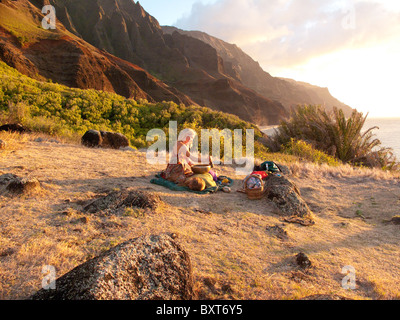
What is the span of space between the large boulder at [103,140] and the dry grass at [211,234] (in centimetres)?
184

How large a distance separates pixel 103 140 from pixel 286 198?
5.98 meters

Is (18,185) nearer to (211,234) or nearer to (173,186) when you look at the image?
(173,186)

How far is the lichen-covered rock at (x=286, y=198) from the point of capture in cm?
481

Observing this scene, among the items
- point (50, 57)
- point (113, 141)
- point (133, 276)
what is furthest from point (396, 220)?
point (50, 57)

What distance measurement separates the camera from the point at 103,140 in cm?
850

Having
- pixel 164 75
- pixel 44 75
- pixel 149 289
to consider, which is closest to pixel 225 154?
pixel 149 289

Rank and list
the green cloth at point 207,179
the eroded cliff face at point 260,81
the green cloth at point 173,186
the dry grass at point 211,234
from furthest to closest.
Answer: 1. the eroded cliff face at point 260,81
2. the green cloth at point 207,179
3. the green cloth at point 173,186
4. the dry grass at point 211,234

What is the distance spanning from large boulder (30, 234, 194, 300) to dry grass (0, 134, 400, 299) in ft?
1.59

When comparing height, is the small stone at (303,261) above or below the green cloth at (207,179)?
below

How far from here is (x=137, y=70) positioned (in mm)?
45062

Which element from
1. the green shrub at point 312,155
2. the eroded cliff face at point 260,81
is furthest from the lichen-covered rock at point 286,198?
the eroded cliff face at point 260,81

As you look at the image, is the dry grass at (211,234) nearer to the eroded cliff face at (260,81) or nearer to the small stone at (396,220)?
the small stone at (396,220)

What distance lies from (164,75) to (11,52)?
4556cm

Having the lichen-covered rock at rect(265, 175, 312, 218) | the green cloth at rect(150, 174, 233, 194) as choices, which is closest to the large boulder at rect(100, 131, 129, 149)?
the green cloth at rect(150, 174, 233, 194)
